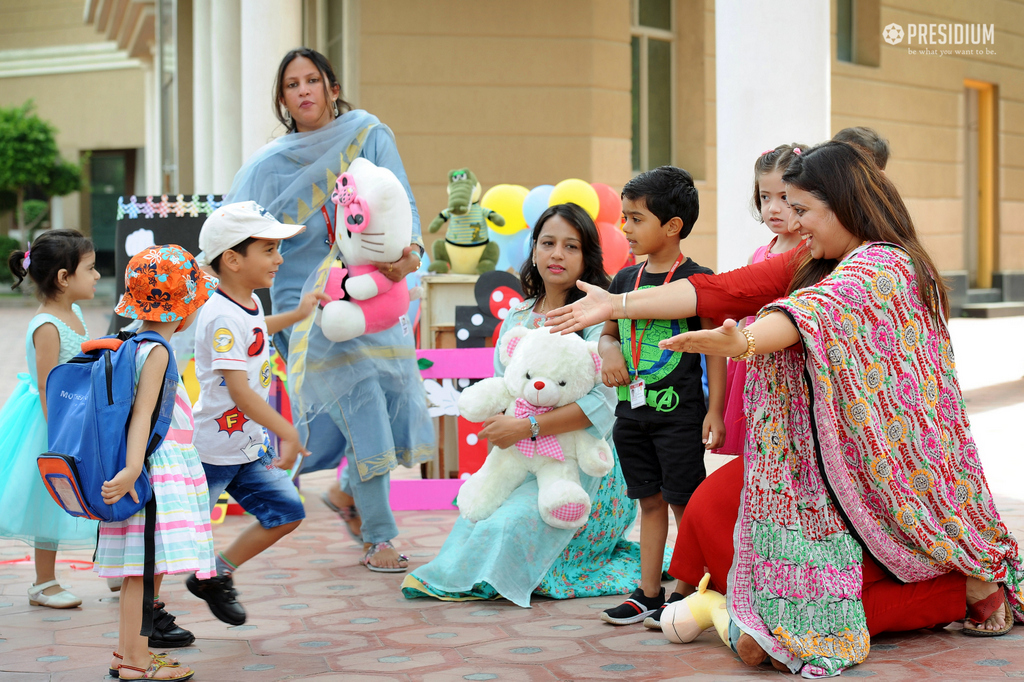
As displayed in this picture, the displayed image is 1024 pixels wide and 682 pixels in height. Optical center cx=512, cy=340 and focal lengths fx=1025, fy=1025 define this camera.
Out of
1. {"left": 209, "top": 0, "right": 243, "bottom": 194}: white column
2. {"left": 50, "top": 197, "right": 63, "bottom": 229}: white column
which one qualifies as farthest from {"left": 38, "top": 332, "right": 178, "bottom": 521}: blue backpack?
{"left": 50, "top": 197, "right": 63, "bottom": 229}: white column

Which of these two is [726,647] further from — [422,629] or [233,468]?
[233,468]

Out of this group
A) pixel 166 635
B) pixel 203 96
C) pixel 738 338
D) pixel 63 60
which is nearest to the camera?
pixel 738 338

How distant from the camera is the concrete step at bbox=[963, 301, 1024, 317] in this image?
15.9 m

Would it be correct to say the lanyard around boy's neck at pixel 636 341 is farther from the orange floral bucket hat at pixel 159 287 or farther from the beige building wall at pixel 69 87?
the beige building wall at pixel 69 87

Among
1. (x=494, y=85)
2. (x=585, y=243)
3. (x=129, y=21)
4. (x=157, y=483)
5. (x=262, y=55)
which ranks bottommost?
(x=157, y=483)

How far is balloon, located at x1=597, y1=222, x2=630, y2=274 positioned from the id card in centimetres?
298

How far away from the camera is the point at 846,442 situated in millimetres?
2900

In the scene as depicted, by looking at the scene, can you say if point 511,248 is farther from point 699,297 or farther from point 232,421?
point 699,297

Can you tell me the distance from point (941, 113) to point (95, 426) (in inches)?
587

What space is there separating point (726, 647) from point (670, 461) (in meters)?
0.59

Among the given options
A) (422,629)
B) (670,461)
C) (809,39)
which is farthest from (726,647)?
(809,39)

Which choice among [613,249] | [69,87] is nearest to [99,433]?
[613,249]

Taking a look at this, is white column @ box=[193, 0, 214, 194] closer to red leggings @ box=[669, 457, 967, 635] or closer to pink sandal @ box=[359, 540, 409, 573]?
pink sandal @ box=[359, 540, 409, 573]

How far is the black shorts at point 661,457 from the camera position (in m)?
3.28
